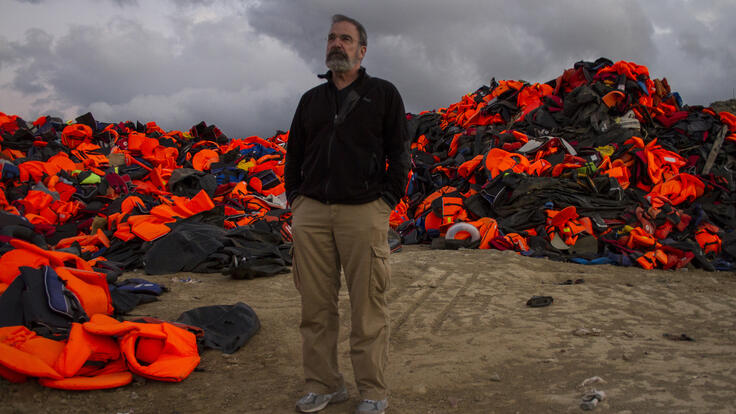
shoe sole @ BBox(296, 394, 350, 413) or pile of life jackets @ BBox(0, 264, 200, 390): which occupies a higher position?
pile of life jackets @ BBox(0, 264, 200, 390)

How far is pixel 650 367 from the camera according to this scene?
3.09 meters

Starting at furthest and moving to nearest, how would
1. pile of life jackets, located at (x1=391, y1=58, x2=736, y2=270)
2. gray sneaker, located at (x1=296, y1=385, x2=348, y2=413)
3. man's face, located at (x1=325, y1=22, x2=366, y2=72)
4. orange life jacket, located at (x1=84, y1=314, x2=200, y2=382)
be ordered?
pile of life jackets, located at (x1=391, y1=58, x2=736, y2=270)
orange life jacket, located at (x1=84, y1=314, x2=200, y2=382)
gray sneaker, located at (x1=296, y1=385, x2=348, y2=413)
man's face, located at (x1=325, y1=22, x2=366, y2=72)

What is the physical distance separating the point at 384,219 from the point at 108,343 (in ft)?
6.40

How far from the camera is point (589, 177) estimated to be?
848 centimetres

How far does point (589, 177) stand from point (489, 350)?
5.93 meters

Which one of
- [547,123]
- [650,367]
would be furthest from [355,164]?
[547,123]

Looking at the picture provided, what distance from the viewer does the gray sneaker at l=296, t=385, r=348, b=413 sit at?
106 inches

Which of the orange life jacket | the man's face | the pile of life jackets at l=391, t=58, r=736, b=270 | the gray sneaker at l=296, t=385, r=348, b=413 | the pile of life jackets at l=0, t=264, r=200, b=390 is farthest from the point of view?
the pile of life jackets at l=391, t=58, r=736, b=270

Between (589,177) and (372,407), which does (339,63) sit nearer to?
(372,407)

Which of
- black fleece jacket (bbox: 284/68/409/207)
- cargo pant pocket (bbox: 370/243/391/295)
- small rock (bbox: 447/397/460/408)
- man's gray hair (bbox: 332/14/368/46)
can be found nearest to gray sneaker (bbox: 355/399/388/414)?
small rock (bbox: 447/397/460/408)

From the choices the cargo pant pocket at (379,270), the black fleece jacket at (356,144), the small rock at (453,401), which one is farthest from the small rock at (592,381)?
the black fleece jacket at (356,144)

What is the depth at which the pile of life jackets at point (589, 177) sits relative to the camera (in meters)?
7.54

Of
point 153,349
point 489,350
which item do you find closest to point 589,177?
point 489,350

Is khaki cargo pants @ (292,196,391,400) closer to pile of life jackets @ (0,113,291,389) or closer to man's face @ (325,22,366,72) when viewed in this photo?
man's face @ (325,22,366,72)
